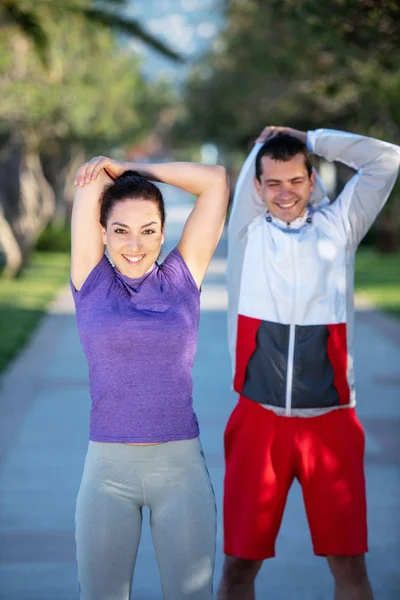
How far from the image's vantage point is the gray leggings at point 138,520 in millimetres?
3221

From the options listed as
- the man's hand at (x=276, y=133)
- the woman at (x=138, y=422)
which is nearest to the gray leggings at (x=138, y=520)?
the woman at (x=138, y=422)

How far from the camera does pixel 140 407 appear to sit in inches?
129

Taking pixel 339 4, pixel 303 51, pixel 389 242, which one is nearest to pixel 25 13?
pixel 303 51

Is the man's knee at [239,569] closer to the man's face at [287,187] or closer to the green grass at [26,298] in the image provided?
the man's face at [287,187]

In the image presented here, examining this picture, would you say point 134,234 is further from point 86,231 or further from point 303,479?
point 303,479

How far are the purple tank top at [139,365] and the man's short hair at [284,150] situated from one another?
1003 millimetres

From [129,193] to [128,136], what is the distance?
38945 millimetres

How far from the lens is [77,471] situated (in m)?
7.09

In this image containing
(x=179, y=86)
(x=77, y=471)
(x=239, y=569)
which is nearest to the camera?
(x=239, y=569)

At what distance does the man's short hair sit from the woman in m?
0.83

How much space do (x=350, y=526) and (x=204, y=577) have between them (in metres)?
0.85

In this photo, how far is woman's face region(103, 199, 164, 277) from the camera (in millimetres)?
3416

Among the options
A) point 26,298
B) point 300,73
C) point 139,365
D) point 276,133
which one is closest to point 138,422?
point 139,365

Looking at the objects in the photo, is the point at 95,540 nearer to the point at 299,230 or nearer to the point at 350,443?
the point at 350,443
